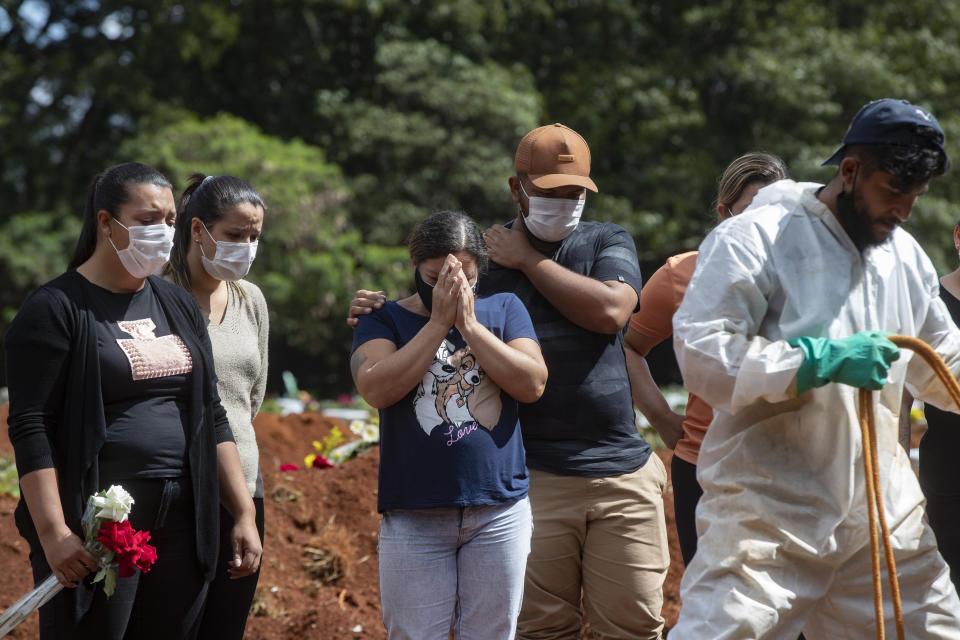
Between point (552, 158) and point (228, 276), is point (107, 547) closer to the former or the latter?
point (228, 276)

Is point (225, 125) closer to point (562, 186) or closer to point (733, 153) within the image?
point (733, 153)

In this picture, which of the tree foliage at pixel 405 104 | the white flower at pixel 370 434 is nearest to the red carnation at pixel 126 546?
the white flower at pixel 370 434

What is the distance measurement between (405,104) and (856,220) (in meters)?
15.0

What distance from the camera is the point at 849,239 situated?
295cm

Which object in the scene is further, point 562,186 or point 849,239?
point 562,186

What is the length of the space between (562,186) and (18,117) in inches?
677

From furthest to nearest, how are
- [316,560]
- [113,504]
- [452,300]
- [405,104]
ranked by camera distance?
[405,104] → [316,560] → [452,300] → [113,504]

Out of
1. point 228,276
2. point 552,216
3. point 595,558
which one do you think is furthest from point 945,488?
point 228,276

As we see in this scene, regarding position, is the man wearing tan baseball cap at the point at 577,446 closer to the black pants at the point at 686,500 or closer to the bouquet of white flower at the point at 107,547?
the black pants at the point at 686,500

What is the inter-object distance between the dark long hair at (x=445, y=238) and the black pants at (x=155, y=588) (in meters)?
1.05

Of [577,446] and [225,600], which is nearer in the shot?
[225,600]

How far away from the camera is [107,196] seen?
11.2ft

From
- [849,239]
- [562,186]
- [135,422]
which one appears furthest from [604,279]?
[135,422]

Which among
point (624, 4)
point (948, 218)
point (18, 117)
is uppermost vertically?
point (624, 4)
